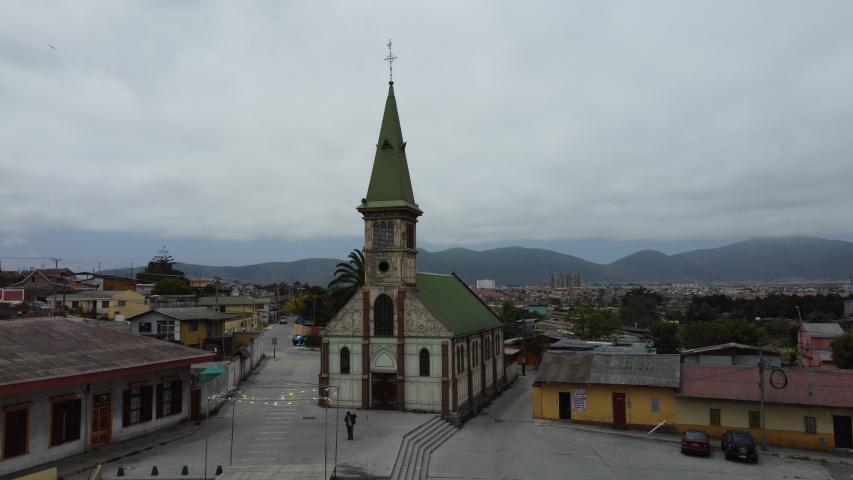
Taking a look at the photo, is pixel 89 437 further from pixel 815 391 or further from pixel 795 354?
pixel 795 354

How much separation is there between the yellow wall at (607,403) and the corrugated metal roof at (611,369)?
0.38 metres

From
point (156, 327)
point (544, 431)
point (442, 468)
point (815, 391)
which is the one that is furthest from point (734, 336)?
point (156, 327)

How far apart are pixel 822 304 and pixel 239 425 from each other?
125 metres

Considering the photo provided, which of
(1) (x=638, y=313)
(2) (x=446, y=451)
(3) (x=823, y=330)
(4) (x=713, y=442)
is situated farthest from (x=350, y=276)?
(1) (x=638, y=313)

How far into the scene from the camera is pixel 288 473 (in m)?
24.0

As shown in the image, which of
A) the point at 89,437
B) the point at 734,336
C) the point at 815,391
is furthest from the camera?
the point at 734,336

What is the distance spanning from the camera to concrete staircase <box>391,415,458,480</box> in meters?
25.8

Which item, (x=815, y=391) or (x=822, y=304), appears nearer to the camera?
(x=815, y=391)

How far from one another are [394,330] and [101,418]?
16.7m

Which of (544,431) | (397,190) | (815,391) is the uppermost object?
(397,190)

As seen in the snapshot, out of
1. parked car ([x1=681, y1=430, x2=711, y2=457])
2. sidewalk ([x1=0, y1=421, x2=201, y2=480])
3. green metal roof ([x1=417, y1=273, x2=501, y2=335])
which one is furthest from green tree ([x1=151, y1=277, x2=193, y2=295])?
parked car ([x1=681, y1=430, x2=711, y2=457])

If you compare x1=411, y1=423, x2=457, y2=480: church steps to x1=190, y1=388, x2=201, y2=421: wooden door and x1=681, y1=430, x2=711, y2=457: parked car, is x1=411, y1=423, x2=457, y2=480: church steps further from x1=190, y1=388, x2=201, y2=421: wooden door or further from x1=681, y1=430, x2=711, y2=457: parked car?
x1=190, y1=388, x2=201, y2=421: wooden door

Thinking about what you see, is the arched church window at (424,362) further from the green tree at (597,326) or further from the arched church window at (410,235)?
the green tree at (597,326)

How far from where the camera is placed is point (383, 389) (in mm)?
38125
